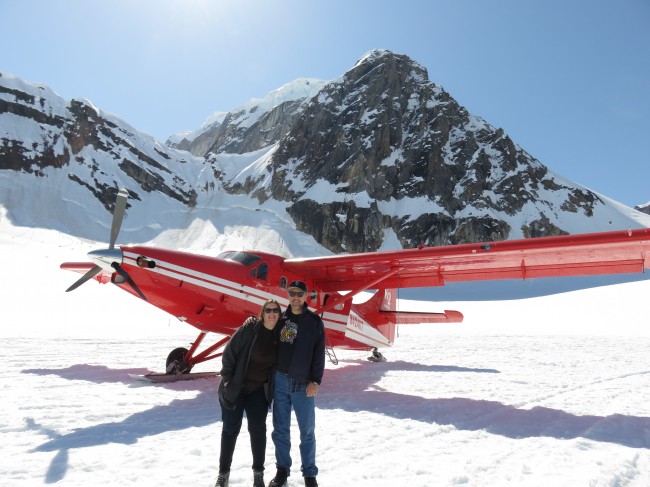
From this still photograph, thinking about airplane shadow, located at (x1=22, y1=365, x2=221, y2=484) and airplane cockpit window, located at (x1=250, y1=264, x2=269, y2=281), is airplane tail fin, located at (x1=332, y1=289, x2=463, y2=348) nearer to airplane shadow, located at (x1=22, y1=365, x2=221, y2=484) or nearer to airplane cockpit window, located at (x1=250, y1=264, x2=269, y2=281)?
airplane cockpit window, located at (x1=250, y1=264, x2=269, y2=281)

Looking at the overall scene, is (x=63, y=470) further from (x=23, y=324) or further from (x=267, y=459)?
(x=23, y=324)

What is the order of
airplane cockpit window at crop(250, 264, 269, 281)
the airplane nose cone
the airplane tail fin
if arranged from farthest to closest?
the airplane tail fin → airplane cockpit window at crop(250, 264, 269, 281) → the airplane nose cone

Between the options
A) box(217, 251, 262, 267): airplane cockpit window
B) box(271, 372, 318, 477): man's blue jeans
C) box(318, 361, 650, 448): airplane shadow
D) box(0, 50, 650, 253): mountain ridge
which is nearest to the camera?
box(271, 372, 318, 477): man's blue jeans

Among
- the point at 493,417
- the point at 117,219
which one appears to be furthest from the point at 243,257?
the point at 493,417

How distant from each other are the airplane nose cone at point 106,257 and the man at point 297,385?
14.6 ft

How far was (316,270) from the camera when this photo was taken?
951 centimetres

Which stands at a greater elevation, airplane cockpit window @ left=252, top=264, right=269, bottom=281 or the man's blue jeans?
airplane cockpit window @ left=252, top=264, right=269, bottom=281

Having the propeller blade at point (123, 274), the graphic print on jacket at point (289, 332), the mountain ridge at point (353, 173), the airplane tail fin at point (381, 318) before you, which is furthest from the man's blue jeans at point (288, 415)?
the mountain ridge at point (353, 173)

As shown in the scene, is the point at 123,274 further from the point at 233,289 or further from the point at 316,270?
the point at 316,270

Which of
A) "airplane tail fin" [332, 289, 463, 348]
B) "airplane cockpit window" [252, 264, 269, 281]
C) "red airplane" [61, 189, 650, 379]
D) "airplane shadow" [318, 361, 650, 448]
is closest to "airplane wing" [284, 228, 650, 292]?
"red airplane" [61, 189, 650, 379]

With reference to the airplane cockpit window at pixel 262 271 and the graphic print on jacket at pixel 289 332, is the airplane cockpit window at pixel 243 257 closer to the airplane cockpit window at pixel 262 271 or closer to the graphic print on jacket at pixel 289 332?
the airplane cockpit window at pixel 262 271

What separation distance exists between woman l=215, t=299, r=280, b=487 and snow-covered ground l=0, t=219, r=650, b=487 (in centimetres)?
36

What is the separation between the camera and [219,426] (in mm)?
5168

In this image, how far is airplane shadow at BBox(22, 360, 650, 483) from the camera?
4.63 metres
